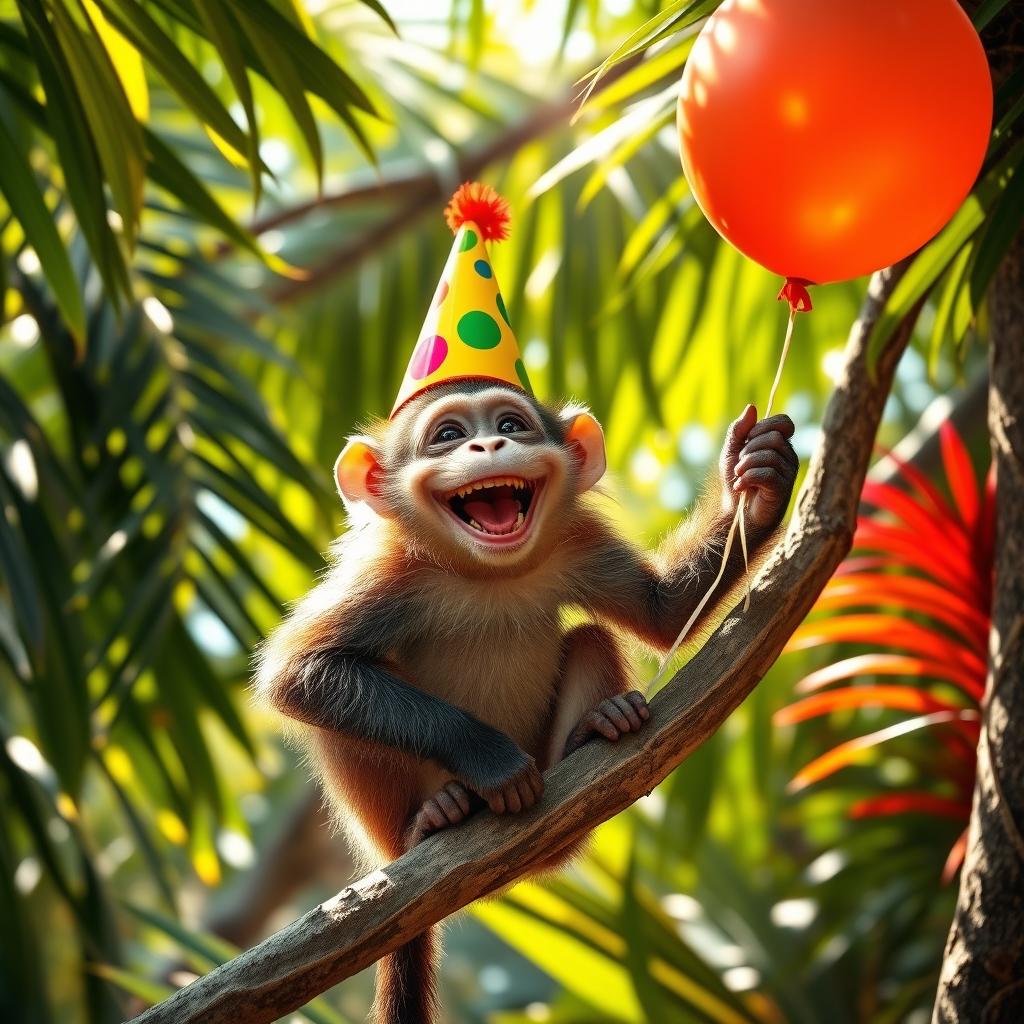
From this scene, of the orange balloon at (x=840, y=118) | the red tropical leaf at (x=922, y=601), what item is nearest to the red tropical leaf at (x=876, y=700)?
the red tropical leaf at (x=922, y=601)

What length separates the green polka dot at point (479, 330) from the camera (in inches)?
70.0

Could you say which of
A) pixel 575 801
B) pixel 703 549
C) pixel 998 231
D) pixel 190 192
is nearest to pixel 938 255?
pixel 998 231

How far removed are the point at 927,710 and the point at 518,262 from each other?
1852mm

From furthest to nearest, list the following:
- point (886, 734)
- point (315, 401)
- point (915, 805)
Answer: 1. point (315, 401)
2. point (915, 805)
3. point (886, 734)

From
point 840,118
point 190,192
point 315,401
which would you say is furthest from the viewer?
point 315,401

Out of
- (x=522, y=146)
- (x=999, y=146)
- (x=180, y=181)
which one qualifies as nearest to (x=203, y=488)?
(x=180, y=181)

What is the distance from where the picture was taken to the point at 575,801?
60.0 inches

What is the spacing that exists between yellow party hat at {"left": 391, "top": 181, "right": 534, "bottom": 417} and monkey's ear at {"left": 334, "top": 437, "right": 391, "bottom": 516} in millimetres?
115

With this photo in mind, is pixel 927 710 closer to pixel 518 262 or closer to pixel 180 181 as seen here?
pixel 180 181

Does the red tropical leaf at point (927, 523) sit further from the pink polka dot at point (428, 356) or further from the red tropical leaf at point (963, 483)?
the pink polka dot at point (428, 356)

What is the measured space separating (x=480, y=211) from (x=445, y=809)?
0.76m

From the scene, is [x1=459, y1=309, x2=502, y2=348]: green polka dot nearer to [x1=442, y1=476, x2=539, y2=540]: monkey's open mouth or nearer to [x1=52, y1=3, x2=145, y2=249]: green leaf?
[x1=442, y1=476, x2=539, y2=540]: monkey's open mouth

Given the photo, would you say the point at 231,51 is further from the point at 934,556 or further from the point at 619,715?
the point at 934,556

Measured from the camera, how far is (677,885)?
3.96 meters
